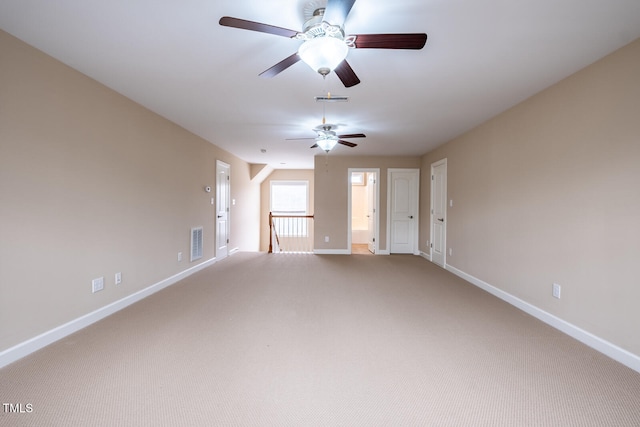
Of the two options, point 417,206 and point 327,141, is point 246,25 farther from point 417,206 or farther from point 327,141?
point 417,206

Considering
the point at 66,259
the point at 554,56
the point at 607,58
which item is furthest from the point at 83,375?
the point at 607,58

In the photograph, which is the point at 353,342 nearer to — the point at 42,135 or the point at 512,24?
the point at 512,24

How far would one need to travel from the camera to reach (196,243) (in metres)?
4.69

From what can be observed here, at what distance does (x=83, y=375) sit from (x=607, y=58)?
4603mm

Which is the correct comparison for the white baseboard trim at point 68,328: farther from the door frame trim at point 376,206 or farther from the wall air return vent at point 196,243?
the door frame trim at point 376,206

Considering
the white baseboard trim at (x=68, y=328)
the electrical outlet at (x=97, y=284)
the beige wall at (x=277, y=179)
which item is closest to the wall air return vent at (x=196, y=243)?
the white baseboard trim at (x=68, y=328)

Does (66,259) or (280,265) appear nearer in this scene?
(66,259)

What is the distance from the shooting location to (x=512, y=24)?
70.1 inches

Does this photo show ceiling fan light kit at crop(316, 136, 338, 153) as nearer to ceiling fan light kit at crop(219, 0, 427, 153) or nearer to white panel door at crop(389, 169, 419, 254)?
ceiling fan light kit at crop(219, 0, 427, 153)

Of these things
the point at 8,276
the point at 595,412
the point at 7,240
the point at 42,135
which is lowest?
the point at 595,412

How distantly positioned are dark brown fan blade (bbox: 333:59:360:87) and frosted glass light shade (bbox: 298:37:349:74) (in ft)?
0.69

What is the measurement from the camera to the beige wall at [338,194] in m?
6.43

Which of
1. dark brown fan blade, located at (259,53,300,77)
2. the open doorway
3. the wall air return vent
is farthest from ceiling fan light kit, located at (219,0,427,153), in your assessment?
the open doorway

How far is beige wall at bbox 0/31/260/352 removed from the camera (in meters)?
1.97
